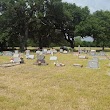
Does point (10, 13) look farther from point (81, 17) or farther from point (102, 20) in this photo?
point (102, 20)

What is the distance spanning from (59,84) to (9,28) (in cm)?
3208

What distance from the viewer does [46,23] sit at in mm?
45344

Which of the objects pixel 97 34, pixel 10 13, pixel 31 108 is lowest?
pixel 31 108

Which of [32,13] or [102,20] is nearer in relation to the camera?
[32,13]

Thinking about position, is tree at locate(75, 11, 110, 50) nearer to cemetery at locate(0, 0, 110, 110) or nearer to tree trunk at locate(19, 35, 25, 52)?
cemetery at locate(0, 0, 110, 110)

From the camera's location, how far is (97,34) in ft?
146

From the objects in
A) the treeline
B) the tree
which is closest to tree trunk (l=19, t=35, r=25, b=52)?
the treeline

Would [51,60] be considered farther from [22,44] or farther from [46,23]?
[46,23]

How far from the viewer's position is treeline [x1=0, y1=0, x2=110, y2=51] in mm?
40312

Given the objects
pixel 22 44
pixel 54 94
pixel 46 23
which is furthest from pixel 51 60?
pixel 46 23

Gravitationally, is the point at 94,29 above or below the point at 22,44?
above

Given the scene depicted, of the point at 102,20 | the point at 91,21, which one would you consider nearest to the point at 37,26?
the point at 91,21

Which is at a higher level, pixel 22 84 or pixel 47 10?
pixel 47 10

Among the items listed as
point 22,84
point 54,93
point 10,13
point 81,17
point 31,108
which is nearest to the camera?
point 31,108
